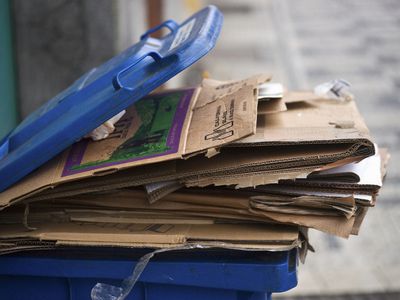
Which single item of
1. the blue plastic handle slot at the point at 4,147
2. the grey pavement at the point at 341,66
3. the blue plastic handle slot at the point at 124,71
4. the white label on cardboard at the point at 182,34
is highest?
the white label on cardboard at the point at 182,34

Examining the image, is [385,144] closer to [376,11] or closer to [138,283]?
[138,283]

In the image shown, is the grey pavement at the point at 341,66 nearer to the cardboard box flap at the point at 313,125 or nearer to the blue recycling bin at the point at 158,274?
the cardboard box flap at the point at 313,125

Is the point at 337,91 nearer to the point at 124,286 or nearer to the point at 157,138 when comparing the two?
the point at 157,138

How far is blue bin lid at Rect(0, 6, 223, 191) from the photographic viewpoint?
2209 millimetres

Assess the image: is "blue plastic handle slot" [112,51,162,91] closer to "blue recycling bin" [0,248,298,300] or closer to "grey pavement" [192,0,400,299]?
"blue recycling bin" [0,248,298,300]

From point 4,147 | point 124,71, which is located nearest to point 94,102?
point 124,71

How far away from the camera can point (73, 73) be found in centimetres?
443

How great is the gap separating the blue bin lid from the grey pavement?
2444 mm

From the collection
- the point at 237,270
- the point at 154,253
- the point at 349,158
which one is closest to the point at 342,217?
the point at 349,158

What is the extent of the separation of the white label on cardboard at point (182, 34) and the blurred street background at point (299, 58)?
1670mm

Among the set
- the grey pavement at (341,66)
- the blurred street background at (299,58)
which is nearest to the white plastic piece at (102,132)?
the blurred street background at (299,58)

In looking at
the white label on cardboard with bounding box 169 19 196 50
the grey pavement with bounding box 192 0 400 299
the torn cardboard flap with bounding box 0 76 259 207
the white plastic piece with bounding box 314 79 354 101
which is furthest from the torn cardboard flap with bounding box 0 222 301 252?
the grey pavement with bounding box 192 0 400 299

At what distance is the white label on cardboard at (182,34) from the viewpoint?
2.49m

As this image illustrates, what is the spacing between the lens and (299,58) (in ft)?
31.4
